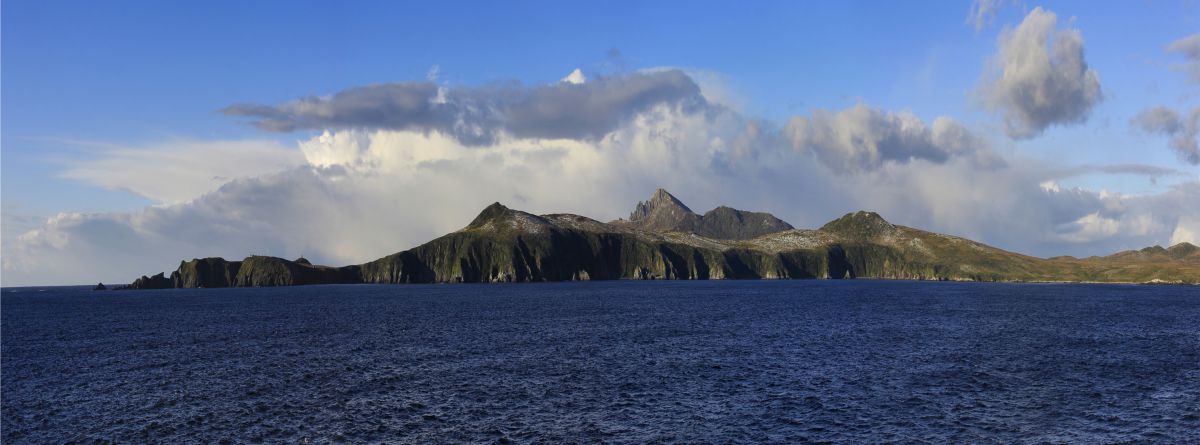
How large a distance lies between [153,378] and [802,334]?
89.8 meters

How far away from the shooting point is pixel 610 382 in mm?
70625

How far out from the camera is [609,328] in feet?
402

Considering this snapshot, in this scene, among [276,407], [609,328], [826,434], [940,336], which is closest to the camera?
[826,434]

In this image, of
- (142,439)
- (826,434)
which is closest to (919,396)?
(826,434)

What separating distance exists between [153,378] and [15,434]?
22.1 m

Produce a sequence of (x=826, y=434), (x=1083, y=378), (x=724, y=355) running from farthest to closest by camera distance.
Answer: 1. (x=724, y=355)
2. (x=1083, y=378)
3. (x=826, y=434)

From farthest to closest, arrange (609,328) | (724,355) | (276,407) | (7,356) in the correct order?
(609,328) < (7,356) < (724,355) < (276,407)

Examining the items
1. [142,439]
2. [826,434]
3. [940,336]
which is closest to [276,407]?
[142,439]

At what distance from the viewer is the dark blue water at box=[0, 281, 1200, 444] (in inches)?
2099

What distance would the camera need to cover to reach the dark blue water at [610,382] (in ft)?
175

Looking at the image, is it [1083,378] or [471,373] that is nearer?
[1083,378]

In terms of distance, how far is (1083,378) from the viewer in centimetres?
7181

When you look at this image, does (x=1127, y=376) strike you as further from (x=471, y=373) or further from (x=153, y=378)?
(x=153, y=378)

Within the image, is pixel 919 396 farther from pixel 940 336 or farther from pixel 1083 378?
pixel 940 336
